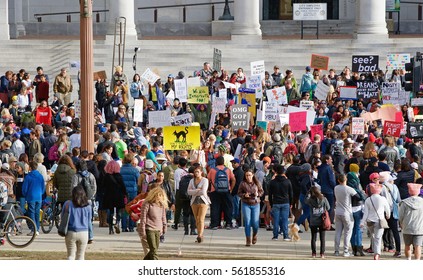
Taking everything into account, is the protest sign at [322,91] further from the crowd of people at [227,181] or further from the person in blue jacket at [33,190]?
the person in blue jacket at [33,190]

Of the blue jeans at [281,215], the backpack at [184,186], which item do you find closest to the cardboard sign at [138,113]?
the backpack at [184,186]

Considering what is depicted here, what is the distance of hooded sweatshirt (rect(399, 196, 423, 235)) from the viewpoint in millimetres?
27156

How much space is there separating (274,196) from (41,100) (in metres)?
15.3

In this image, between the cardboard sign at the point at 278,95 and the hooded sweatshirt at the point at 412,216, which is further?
the cardboard sign at the point at 278,95

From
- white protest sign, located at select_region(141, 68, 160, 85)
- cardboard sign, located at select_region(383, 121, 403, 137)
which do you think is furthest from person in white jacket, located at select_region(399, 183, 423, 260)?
white protest sign, located at select_region(141, 68, 160, 85)

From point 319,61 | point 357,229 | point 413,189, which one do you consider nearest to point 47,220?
point 357,229

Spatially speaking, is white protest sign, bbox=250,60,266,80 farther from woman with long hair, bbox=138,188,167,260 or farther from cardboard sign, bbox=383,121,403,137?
woman with long hair, bbox=138,188,167,260

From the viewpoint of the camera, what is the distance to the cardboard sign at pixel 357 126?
36.7 m

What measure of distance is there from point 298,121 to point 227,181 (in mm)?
6383

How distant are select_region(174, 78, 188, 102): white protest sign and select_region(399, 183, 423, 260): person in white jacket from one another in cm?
1451

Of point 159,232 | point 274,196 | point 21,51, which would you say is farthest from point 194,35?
point 159,232

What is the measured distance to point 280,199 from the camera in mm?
29844

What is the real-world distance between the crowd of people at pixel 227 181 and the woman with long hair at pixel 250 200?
0.02 metres

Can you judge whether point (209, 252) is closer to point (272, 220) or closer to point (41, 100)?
point (272, 220)
